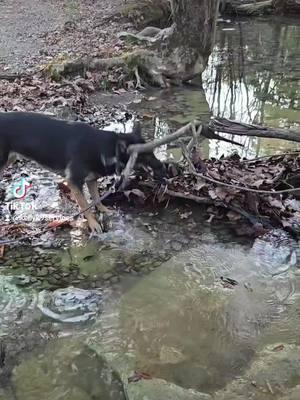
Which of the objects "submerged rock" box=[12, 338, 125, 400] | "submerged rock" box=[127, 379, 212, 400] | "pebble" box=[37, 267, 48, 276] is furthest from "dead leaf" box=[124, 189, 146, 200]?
"submerged rock" box=[127, 379, 212, 400]

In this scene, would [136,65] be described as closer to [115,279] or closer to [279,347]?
[115,279]

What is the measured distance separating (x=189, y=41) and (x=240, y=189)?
5.35 m

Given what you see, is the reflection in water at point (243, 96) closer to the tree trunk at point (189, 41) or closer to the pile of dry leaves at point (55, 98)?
the tree trunk at point (189, 41)

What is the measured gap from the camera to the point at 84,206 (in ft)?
15.3

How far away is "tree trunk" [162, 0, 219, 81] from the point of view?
9055 mm

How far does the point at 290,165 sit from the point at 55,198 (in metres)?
2.27

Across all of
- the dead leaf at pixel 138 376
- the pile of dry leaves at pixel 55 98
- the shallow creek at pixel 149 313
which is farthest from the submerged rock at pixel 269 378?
the pile of dry leaves at pixel 55 98

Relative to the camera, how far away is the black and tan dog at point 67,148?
4488mm

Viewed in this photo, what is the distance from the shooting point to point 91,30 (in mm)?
12961

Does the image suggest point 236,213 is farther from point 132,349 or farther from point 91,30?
point 91,30


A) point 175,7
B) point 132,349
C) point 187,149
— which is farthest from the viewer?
point 175,7

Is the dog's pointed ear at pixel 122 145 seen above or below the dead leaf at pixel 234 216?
above

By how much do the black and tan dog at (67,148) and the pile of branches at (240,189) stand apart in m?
0.51

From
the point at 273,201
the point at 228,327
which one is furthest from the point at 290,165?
the point at 228,327
